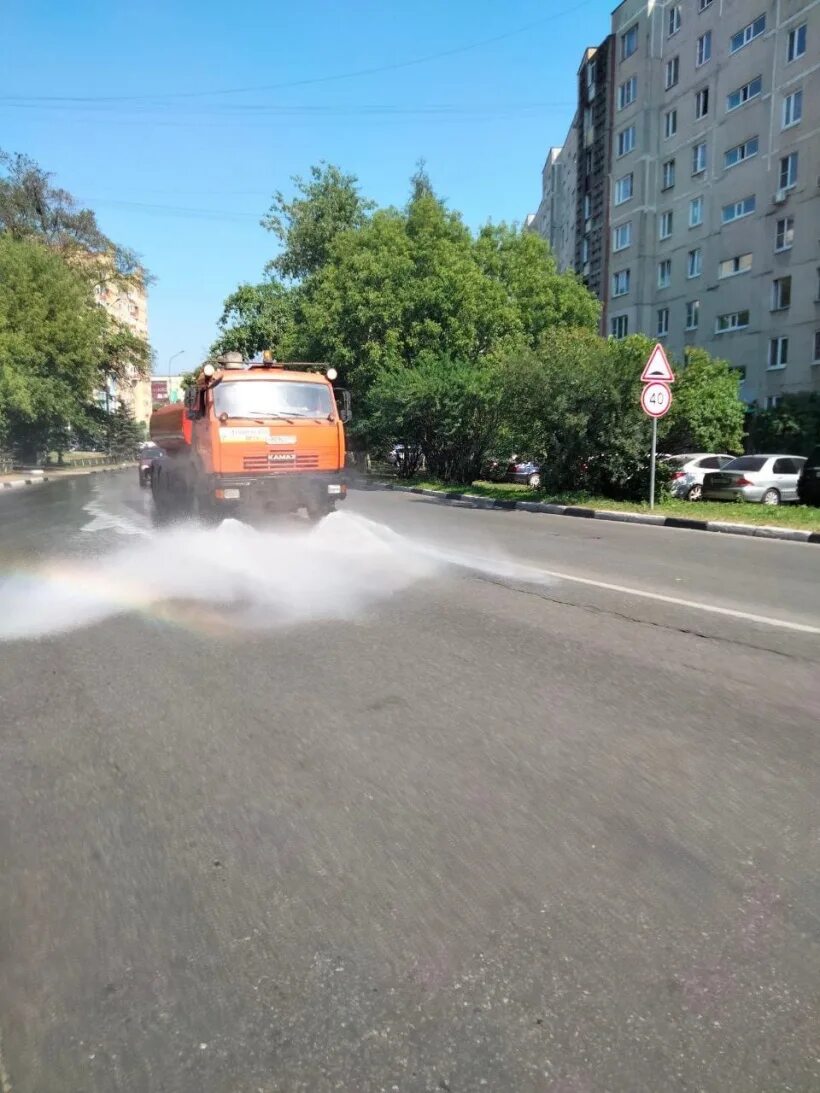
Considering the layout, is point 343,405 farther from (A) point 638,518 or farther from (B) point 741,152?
(B) point 741,152

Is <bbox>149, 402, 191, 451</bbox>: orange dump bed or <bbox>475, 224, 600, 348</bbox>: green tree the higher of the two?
<bbox>475, 224, 600, 348</bbox>: green tree

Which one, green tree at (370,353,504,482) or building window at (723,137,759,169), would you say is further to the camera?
building window at (723,137,759,169)

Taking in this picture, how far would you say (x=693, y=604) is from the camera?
7.64 metres

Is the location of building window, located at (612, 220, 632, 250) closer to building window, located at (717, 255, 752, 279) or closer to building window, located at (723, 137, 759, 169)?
building window, located at (723, 137, 759, 169)

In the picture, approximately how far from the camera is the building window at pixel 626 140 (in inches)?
1794

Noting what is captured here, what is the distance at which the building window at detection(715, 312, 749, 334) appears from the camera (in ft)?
126

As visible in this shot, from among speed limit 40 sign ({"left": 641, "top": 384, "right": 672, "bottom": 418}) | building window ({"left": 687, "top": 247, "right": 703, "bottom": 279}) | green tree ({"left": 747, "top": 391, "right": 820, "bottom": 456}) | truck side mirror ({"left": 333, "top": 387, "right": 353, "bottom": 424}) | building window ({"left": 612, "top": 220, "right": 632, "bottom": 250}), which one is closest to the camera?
truck side mirror ({"left": 333, "top": 387, "right": 353, "bottom": 424})

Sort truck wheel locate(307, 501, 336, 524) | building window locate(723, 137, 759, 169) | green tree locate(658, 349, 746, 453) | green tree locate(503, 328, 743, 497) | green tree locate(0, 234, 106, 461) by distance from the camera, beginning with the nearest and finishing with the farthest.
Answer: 1. truck wheel locate(307, 501, 336, 524)
2. green tree locate(503, 328, 743, 497)
3. green tree locate(658, 349, 746, 453)
4. building window locate(723, 137, 759, 169)
5. green tree locate(0, 234, 106, 461)

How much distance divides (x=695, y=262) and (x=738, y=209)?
3.62m

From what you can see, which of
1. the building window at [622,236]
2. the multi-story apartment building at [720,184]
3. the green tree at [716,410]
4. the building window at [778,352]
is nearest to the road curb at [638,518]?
the green tree at [716,410]

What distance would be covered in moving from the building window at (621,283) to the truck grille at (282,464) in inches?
1476

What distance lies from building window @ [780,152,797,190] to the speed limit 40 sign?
2425 cm

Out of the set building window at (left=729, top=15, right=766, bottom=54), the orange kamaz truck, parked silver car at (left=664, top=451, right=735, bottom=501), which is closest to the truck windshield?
the orange kamaz truck

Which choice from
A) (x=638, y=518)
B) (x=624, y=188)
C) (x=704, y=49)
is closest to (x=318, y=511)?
(x=638, y=518)
